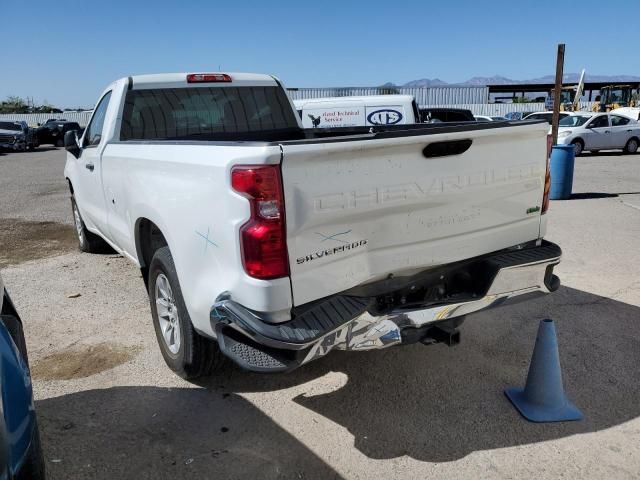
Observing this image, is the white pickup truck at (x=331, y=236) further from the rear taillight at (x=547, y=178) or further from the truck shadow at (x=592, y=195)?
the truck shadow at (x=592, y=195)

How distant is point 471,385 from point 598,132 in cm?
1950

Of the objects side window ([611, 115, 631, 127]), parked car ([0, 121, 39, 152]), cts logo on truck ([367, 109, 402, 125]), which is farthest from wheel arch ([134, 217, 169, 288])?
parked car ([0, 121, 39, 152])

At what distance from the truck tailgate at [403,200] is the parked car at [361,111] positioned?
6381 millimetres

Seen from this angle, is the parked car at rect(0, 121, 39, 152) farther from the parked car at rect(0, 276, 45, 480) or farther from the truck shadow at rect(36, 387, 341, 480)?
the parked car at rect(0, 276, 45, 480)

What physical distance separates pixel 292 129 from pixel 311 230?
3.05 m

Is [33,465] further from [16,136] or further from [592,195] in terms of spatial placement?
[16,136]

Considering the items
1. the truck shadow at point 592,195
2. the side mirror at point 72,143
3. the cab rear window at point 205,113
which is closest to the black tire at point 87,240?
the side mirror at point 72,143

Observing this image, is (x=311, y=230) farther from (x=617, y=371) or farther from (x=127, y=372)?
(x=617, y=371)

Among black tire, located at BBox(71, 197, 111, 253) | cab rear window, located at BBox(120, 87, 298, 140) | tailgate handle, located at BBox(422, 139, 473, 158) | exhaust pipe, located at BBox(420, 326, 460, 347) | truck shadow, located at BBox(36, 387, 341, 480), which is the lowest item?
truck shadow, located at BBox(36, 387, 341, 480)

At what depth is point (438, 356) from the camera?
159 inches

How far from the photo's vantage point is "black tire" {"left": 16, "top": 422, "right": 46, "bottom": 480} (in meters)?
2.04

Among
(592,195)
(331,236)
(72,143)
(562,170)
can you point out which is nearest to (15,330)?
(331,236)

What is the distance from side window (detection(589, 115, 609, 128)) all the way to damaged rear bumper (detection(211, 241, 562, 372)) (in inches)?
742

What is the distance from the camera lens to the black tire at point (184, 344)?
11.0ft
